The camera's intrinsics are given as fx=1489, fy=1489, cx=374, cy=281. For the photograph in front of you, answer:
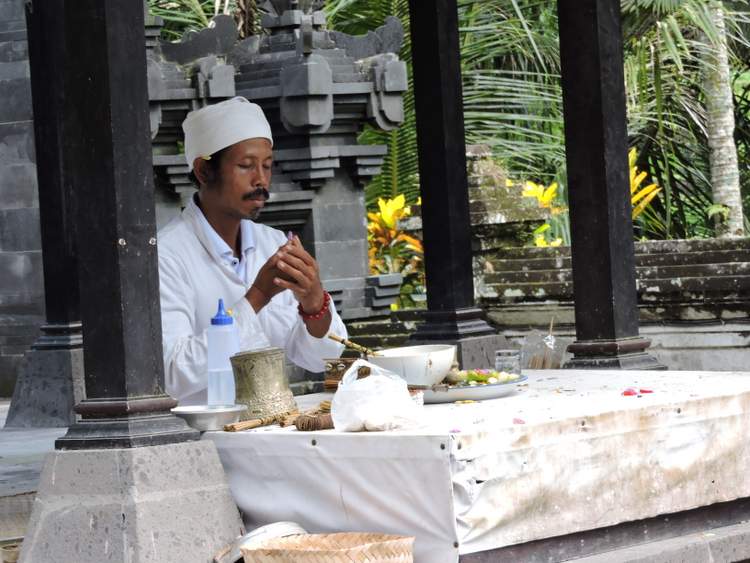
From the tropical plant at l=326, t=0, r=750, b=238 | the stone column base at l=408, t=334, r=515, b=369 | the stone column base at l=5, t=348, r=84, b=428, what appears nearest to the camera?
the stone column base at l=408, t=334, r=515, b=369

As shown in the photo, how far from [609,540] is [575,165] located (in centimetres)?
216

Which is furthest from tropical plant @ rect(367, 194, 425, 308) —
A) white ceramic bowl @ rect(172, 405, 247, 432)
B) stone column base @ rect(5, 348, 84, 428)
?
white ceramic bowl @ rect(172, 405, 247, 432)

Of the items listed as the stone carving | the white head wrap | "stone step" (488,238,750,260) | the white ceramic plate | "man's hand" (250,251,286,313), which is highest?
the stone carving

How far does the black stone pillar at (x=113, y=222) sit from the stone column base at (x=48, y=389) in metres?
3.43

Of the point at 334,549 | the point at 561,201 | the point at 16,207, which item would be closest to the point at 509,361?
the point at 334,549

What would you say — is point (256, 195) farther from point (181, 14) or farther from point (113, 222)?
point (181, 14)

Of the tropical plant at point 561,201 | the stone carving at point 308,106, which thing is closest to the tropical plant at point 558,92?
the tropical plant at point 561,201

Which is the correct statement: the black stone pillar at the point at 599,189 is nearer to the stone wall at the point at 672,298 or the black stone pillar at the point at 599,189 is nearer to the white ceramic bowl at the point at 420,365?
the white ceramic bowl at the point at 420,365

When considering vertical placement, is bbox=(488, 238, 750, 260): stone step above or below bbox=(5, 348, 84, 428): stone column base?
above

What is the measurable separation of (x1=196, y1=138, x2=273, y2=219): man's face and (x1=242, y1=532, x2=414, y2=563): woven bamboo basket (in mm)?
1442

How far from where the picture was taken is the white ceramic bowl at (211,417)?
4.07 meters

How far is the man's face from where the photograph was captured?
476 cm

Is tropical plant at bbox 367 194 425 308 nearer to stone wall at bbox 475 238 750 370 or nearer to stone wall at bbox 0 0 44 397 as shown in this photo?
stone wall at bbox 475 238 750 370

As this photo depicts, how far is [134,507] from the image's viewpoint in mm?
3803
